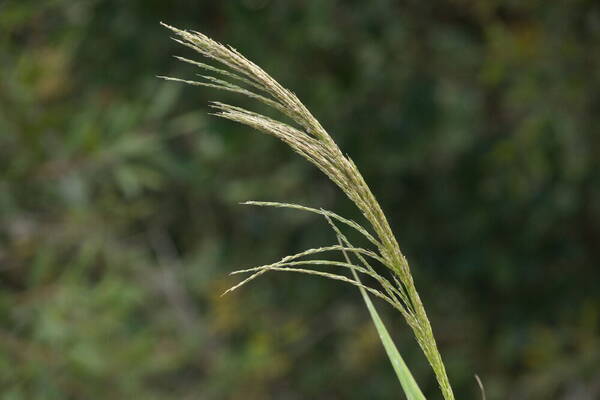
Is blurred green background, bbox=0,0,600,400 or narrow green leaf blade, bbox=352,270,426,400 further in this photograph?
blurred green background, bbox=0,0,600,400

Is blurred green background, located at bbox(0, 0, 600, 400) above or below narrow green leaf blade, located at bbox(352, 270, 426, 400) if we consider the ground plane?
below

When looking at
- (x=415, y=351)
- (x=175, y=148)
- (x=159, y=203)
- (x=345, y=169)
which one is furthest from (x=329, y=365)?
(x=345, y=169)

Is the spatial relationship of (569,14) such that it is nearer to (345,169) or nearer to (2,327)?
(2,327)

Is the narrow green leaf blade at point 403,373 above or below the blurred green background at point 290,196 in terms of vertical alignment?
above

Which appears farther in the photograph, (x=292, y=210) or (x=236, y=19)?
(x=292, y=210)

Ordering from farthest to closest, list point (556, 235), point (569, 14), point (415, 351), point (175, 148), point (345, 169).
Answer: point (415, 351) < point (556, 235) < point (175, 148) < point (569, 14) < point (345, 169)

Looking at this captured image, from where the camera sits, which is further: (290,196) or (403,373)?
(290,196)

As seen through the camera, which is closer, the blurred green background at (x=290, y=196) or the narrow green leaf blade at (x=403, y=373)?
the narrow green leaf blade at (x=403, y=373)

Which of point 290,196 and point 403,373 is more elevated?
point 403,373
